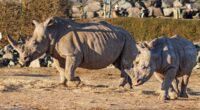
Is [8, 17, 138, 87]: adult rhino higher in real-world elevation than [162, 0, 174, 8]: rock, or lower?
higher

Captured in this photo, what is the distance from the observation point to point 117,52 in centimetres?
1927

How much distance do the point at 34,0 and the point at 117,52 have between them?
24893 millimetres

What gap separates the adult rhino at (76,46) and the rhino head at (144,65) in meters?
3.56

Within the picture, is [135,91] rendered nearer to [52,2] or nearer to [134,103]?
[134,103]

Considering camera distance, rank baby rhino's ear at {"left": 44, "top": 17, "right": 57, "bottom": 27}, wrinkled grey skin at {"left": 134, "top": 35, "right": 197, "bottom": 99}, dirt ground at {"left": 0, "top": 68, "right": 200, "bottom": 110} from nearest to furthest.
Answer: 1. dirt ground at {"left": 0, "top": 68, "right": 200, "bottom": 110}
2. wrinkled grey skin at {"left": 134, "top": 35, "right": 197, "bottom": 99}
3. baby rhino's ear at {"left": 44, "top": 17, "right": 57, "bottom": 27}

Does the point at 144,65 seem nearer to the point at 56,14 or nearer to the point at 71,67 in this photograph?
the point at 71,67

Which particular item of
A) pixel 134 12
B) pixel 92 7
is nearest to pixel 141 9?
pixel 134 12

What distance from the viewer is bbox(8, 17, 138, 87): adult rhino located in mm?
18562

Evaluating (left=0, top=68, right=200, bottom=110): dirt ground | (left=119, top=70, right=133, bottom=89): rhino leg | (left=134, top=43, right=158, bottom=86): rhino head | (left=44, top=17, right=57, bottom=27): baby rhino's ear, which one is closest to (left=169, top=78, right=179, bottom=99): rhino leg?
(left=0, top=68, right=200, bottom=110): dirt ground

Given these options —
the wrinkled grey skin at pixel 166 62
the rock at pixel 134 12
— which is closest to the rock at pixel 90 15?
the rock at pixel 134 12

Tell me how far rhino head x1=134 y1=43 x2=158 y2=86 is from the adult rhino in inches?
140

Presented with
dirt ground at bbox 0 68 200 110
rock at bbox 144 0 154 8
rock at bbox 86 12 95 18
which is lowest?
rock at bbox 86 12 95 18

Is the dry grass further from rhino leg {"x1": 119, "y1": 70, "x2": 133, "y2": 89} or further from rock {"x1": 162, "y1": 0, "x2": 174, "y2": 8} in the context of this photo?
rhino leg {"x1": 119, "y1": 70, "x2": 133, "y2": 89}

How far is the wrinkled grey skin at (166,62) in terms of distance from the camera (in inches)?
595
